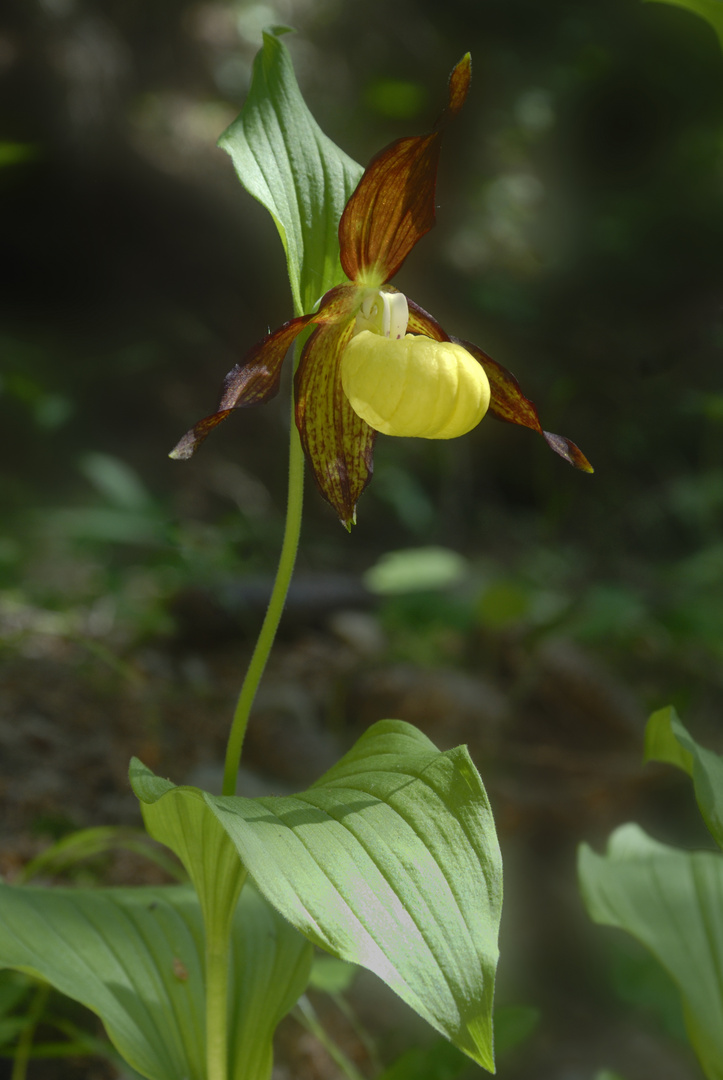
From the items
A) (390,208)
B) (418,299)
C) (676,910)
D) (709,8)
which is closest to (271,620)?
(390,208)

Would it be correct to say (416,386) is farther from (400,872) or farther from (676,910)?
(676,910)

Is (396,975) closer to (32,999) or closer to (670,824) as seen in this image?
(32,999)

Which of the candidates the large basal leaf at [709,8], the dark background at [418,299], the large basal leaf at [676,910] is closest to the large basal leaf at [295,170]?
→ the large basal leaf at [709,8]

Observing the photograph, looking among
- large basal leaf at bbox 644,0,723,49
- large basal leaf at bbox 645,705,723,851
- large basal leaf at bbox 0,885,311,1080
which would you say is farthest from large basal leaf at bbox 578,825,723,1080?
large basal leaf at bbox 644,0,723,49

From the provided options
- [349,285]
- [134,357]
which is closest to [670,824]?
[349,285]

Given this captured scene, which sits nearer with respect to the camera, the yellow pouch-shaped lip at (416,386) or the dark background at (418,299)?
the yellow pouch-shaped lip at (416,386)

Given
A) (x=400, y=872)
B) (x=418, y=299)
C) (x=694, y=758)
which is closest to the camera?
(x=400, y=872)

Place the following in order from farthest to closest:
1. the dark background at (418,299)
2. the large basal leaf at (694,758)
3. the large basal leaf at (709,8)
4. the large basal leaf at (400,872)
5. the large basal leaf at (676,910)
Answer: the dark background at (418,299) < the large basal leaf at (676,910) < the large basal leaf at (709,8) < the large basal leaf at (694,758) < the large basal leaf at (400,872)

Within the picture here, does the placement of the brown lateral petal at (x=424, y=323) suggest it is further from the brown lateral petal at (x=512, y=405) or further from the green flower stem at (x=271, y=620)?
the green flower stem at (x=271, y=620)
